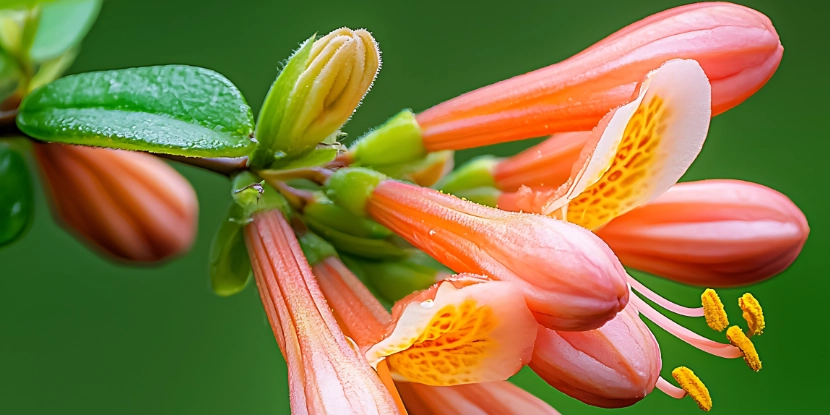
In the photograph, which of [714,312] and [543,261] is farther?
[714,312]

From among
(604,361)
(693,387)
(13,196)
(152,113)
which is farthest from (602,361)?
(13,196)

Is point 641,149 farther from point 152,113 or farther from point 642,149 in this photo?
point 152,113

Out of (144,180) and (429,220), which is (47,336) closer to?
(144,180)

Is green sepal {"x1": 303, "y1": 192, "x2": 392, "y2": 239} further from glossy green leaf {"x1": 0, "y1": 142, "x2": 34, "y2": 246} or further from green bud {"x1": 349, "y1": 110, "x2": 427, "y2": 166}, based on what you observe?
glossy green leaf {"x1": 0, "y1": 142, "x2": 34, "y2": 246}

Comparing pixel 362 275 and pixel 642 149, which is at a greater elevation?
pixel 642 149

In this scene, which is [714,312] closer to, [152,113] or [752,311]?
[752,311]

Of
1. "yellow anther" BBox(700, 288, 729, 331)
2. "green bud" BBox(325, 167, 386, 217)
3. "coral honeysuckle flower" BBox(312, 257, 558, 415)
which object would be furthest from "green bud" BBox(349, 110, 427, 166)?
"yellow anther" BBox(700, 288, 729, 331)

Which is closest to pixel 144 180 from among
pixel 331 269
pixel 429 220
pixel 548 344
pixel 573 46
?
pixel 331 269

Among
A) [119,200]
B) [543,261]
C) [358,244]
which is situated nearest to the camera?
[543,261]

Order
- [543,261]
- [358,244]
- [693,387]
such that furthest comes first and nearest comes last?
[358,244], [693,387], [543,261]
